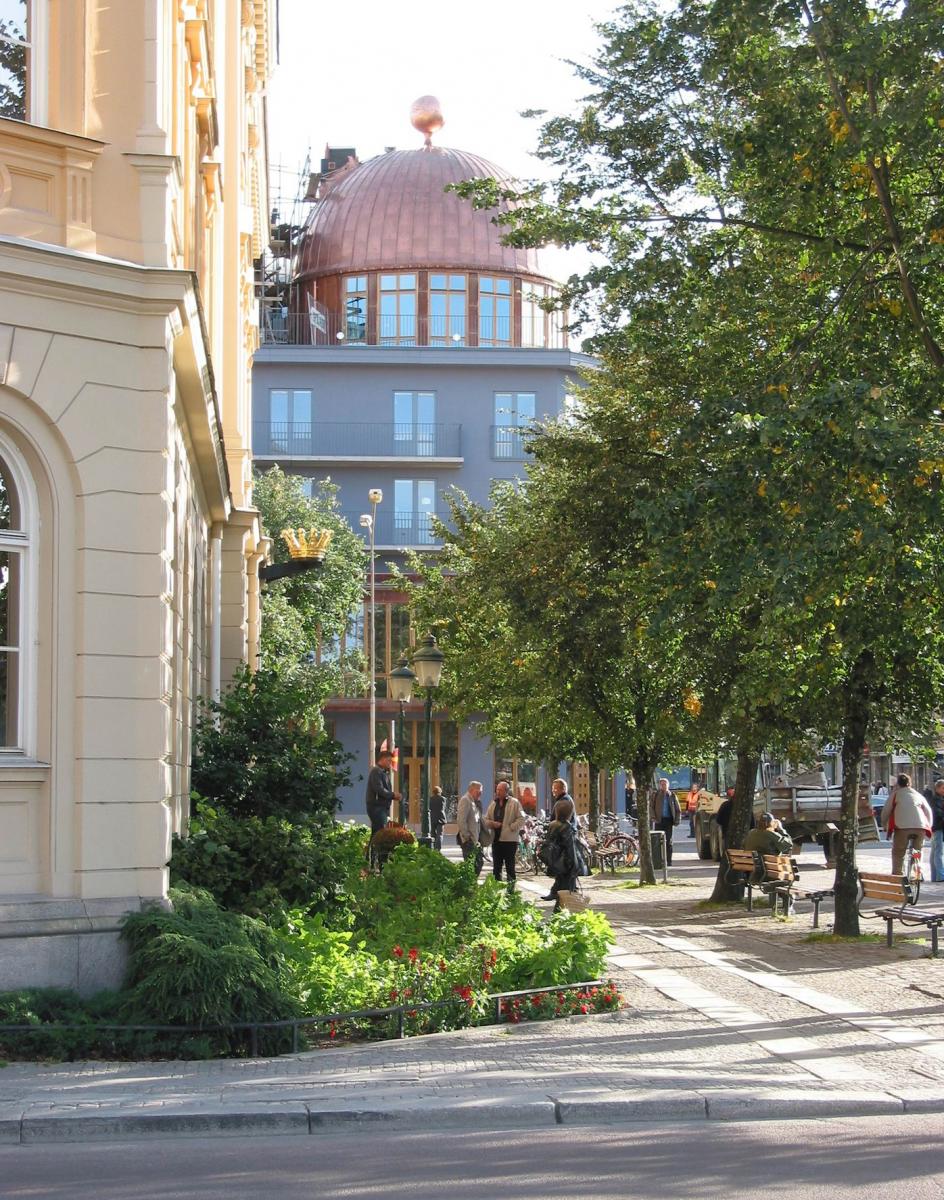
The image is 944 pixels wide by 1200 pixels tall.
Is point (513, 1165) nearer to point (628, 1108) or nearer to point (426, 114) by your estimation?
point (628, 1108)

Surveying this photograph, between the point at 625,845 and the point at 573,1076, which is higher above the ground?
the point at 573,1076

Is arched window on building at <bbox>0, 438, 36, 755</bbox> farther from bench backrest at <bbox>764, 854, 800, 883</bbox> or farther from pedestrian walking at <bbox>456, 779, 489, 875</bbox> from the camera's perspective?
pedestrian walking at <bbox>456, 779, 489, 875</bbox>

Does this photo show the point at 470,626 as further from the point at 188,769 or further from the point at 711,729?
the point at 188,769

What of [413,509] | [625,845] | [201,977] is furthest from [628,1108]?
[413,509]

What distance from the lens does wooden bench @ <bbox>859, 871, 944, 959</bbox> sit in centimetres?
1703

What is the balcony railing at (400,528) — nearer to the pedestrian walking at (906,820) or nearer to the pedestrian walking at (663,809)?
the pedestrian walking at (663,809)

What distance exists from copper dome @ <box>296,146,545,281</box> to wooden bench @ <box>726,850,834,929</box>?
4390 cm

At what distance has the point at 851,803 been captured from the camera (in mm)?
19500

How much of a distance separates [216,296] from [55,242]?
11.1 meters

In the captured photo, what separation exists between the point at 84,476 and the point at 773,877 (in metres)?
13.8

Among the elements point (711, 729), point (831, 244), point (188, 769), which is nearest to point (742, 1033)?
point (188, 769)

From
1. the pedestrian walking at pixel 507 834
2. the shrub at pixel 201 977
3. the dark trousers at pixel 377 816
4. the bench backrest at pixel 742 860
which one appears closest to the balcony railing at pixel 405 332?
Result: the pedestrian walking at pixel 507 834

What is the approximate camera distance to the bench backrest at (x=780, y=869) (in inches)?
869

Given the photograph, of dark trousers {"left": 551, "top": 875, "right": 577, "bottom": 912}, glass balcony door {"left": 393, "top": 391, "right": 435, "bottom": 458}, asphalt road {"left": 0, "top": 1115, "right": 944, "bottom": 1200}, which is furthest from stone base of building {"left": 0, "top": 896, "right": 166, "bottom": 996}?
glass balcony door {"left": 393, "top": 391, "right": 435, "bottom": 458}
